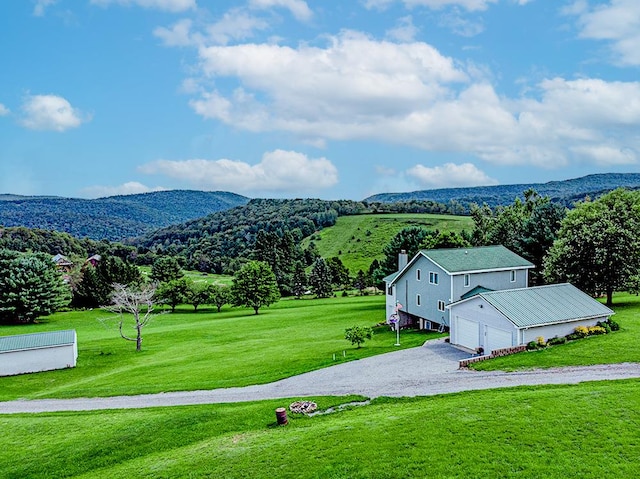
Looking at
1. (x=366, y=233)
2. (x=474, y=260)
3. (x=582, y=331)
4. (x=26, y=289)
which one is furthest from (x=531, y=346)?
(x=366, y=233)

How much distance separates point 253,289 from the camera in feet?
230

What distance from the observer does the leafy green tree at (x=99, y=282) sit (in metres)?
84.3

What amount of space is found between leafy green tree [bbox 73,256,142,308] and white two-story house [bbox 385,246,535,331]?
190 ft

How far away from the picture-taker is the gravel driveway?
2281 centimetres

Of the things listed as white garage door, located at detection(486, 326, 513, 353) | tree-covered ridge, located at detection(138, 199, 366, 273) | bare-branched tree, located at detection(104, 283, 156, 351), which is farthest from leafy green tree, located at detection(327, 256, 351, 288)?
white garage door, located at detection(486, 326, 513, 353)

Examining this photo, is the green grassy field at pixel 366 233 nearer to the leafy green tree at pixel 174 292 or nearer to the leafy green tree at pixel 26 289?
the leafy green tree at pixel 174 292

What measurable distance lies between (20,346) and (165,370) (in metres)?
14.1

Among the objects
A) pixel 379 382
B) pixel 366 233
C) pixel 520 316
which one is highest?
pixel 366 233

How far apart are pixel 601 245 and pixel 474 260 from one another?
11.5m

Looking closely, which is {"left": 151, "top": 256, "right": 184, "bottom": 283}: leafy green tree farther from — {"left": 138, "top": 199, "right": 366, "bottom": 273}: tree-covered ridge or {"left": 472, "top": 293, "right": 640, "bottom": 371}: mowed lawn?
{"left": 472, "top": 293, "right": 640, "bottom": 371}: mowed lawn

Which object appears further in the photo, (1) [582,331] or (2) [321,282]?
(2) [321,282]

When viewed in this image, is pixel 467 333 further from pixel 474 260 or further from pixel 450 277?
pixel 474 260

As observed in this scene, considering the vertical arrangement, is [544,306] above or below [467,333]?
above

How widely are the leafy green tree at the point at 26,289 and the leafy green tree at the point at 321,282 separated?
45.1 metres
